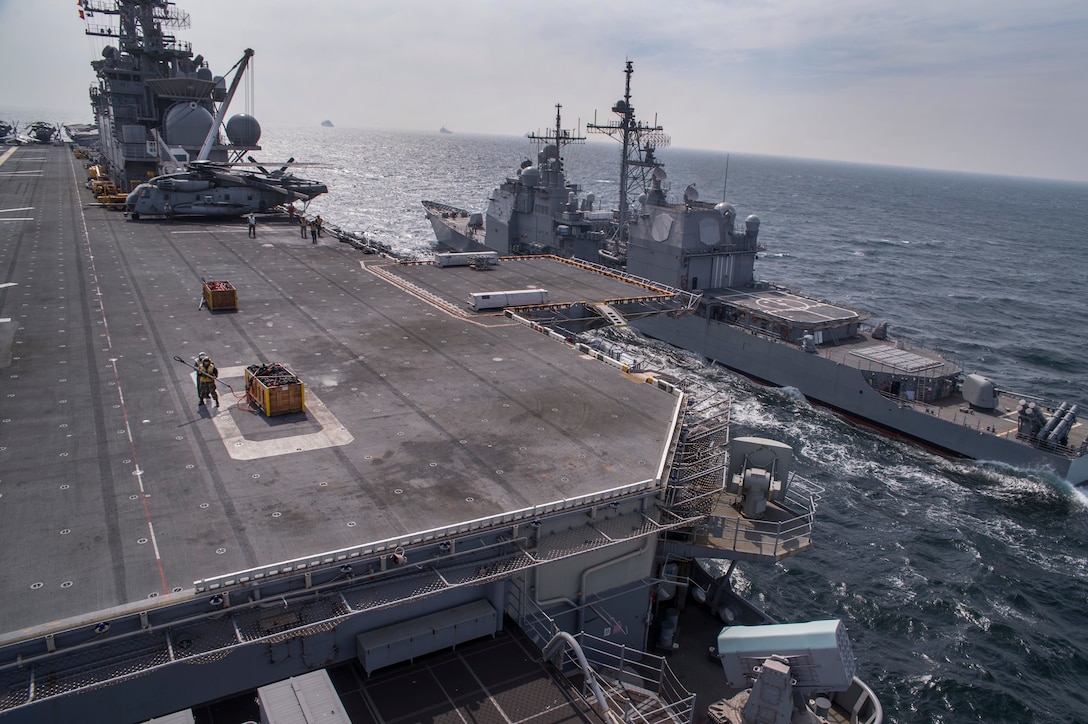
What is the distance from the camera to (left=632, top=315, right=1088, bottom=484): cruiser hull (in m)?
32.5

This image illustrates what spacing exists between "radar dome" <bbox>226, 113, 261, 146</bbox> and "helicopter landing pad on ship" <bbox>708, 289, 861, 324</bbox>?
4911cm

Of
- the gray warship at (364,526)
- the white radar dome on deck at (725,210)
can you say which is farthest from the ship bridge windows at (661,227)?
the gray warship at (364,526)

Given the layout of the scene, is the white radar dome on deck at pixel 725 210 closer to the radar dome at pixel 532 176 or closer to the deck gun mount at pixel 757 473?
the radar dome at pixel 532 176

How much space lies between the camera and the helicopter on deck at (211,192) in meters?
52.8

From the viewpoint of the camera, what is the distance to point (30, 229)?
48219 millimetres

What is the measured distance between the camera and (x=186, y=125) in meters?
66.4

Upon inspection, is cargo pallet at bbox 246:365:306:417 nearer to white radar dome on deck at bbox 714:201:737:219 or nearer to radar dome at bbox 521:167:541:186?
white radar dome on deck at bbox 714:201:737:219

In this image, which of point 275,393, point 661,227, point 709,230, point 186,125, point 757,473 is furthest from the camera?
point 186,125

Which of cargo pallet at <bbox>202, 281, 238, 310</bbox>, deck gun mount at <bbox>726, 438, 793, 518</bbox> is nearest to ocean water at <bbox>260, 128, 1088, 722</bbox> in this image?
deck gun mount at <bbox>726, 438, 793, 518</bbox>

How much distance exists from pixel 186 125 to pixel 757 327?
53799 mm

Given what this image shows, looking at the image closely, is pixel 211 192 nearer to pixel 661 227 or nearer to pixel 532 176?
pixel 532 176

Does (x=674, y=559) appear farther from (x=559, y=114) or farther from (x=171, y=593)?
(x=559, y=114)

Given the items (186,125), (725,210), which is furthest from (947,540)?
(186,125)

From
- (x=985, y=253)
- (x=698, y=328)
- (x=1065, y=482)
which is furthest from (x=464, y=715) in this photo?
(x=985, y=253)
